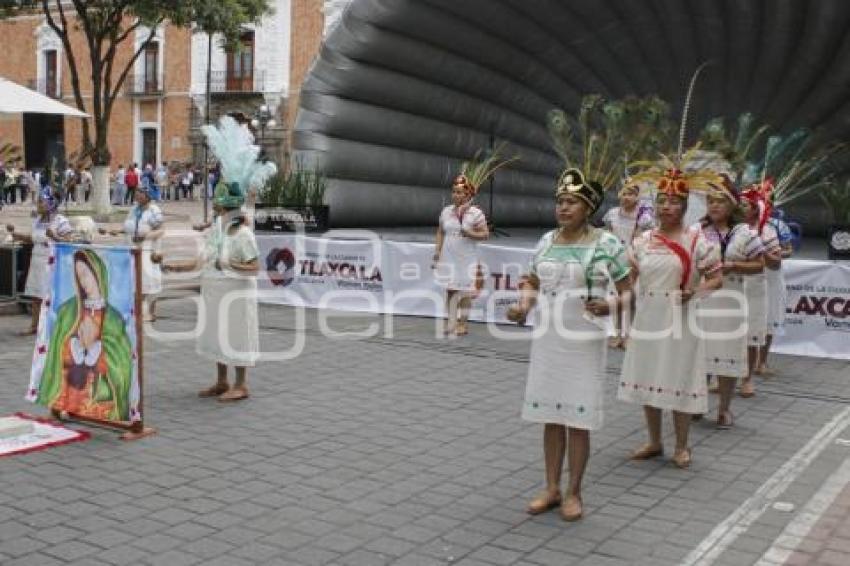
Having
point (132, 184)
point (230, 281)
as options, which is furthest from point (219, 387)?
point (132, 184)

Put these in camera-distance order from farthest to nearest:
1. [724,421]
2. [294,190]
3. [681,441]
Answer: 1. [294,190]
2. [724,421]
3. [681,441]

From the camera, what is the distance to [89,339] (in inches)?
275

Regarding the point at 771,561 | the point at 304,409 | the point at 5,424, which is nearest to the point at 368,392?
the point at 304,409

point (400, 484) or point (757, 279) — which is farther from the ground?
point (757, 279)

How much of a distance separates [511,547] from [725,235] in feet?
11.9

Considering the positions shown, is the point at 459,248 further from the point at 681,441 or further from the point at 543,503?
the point at 543,503

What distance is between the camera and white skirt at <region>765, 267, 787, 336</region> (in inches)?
371

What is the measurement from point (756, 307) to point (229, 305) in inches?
171

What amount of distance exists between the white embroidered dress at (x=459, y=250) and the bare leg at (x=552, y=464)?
5.95m

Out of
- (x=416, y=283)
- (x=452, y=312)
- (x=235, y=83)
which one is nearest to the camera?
(x=452, y=312)

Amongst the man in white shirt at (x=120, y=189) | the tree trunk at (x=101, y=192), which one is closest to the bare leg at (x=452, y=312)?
the tree trunk at (x=101, y=192)

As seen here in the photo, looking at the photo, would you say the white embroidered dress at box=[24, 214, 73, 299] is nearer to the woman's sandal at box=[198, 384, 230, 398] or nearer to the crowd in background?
the woman's sandal at box=[198, 384, 230, 398]

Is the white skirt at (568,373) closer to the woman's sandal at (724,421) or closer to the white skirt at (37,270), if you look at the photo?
the woman's sandal at (724,421)

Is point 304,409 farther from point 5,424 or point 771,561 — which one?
point 771,561
